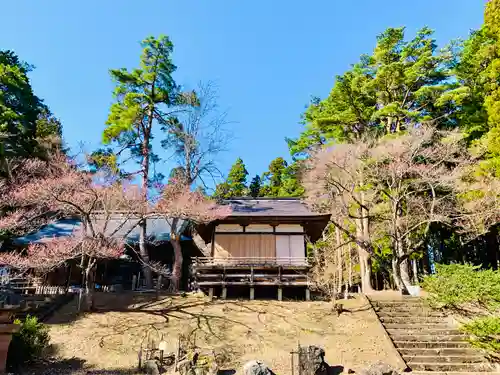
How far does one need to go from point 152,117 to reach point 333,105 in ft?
35.0

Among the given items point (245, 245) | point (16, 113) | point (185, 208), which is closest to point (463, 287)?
point (245, 245)

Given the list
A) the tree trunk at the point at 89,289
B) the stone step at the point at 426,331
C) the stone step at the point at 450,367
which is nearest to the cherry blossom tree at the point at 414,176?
the stone step at the point at 426,331

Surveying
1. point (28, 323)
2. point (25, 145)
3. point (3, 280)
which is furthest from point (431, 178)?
point (25, 145)

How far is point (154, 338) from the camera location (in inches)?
423

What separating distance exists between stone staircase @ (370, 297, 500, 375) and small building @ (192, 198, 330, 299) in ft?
12.4

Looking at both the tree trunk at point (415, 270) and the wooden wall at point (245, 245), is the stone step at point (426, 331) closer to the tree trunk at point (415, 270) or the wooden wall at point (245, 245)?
the wooden wall at point (245, 245)

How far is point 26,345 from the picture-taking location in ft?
28.9

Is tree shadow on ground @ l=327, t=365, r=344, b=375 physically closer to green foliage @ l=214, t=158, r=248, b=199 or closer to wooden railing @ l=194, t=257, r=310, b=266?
wooden railing @ l=194, t=257, r=310, b=266

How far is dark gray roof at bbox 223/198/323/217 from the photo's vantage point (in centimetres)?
1627

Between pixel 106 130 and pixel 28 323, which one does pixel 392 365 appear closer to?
pixel 28 323

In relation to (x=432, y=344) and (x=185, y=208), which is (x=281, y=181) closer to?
(x=185, y=208)

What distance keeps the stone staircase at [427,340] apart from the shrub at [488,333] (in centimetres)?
57

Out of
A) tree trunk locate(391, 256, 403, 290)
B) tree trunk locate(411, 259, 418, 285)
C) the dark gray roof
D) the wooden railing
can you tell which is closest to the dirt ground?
the wooden railing

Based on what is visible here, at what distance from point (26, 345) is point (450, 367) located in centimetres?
1031
